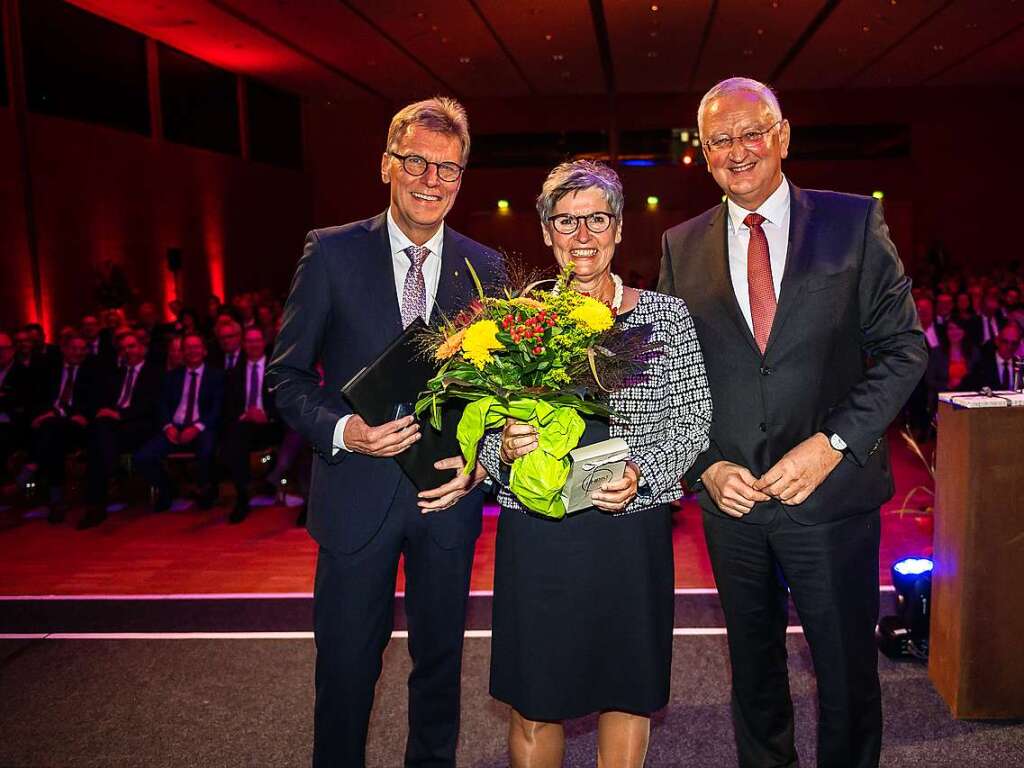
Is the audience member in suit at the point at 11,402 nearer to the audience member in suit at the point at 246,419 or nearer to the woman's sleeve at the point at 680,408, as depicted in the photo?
the audience member in suit at the point at 246,419

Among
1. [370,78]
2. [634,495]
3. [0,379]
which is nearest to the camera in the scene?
[634,495]

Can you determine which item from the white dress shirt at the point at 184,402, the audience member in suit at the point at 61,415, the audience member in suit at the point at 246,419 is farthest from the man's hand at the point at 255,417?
the audience member in suit at the point at 61,415

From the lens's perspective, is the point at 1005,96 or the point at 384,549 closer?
the point at 384,549

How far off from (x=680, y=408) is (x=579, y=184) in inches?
23.4

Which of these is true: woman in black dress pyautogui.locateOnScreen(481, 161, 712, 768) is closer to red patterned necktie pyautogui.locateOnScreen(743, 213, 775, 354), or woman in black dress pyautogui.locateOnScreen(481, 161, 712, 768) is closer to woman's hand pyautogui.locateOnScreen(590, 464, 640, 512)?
woman's hand pyautogui.locateOnScreen(590, 464, 640, 512)

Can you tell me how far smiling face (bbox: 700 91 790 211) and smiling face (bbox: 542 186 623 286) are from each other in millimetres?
352

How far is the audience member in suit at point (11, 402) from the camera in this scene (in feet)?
23.5

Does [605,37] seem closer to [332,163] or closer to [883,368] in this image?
[332,163]

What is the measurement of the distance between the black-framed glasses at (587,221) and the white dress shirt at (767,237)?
0.39 metres

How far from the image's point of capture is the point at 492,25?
11.3 metres

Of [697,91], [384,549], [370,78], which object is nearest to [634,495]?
[384,549]

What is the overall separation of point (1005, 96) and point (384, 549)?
1858 centimetres

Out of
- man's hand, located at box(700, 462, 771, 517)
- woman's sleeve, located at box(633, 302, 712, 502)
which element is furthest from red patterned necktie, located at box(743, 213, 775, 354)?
man's hand, located at box(700, 462, 771, 517)

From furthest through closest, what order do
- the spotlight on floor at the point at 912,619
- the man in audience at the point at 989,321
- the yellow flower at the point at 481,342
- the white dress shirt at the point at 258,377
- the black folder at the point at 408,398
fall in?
the man in audience at the point at 989,321
the white dress shirt at the point at 258,377
the spotlight on floor at the point at 912,619
the black folder at the point at 408,398
the yellow flower at the point at 481,342
